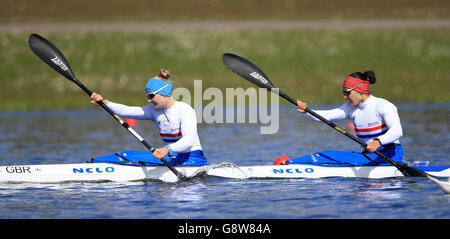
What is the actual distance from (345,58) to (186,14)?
43.0 feet

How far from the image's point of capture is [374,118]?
1223 cm

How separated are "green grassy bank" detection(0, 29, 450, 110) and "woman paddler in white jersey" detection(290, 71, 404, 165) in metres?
19.5

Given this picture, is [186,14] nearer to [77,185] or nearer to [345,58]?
[345,58]

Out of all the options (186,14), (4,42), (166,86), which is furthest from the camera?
(186,14)

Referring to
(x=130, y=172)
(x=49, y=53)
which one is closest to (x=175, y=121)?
(x=130, y=172)

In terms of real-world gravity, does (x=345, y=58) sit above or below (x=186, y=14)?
below


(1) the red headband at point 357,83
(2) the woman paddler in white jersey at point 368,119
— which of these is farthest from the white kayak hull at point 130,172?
(1) the red headband at point 357,83

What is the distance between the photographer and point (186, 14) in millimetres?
44156

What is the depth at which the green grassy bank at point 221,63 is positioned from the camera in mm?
33062

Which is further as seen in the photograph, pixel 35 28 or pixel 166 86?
pixel 35 28

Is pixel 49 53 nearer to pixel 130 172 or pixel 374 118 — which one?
pixel 130 172
